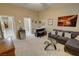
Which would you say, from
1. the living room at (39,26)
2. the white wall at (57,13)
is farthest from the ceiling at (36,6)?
the white wall at (57,13)

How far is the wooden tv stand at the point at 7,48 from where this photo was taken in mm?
1778

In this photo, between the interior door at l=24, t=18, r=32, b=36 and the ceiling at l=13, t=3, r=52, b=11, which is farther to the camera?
the interior door at l=24, t=18, r=32, b=36

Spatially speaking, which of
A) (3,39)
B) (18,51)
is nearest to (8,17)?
A: (3,39)

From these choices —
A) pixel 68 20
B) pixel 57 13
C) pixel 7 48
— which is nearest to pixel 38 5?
pixel 57 13

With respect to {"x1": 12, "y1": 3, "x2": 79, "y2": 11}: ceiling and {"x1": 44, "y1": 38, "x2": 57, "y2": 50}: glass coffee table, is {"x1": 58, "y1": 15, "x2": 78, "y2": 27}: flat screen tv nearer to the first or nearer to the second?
{"x1": 12, "y1": 3, "x2": 79, "y2": 11}: ceiling

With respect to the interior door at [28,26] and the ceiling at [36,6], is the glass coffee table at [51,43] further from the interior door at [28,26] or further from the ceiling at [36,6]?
the ceiling at [36,6]

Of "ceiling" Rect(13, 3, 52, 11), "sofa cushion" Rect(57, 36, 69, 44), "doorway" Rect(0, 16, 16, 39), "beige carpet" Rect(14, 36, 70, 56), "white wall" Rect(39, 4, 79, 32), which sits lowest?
"beige carpet" Rect(14, 36, 70, 56)

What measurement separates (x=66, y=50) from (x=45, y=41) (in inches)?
18.7

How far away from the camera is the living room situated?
183 cm

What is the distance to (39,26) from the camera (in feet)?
6.67

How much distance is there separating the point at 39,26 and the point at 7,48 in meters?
0.82

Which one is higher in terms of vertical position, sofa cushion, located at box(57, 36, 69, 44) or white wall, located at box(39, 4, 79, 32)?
white wall, located at box(39, 4, 79, 32)

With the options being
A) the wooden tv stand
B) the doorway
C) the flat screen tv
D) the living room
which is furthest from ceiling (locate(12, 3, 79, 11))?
the wooden tv stand

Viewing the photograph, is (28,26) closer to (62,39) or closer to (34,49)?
(34,49)
